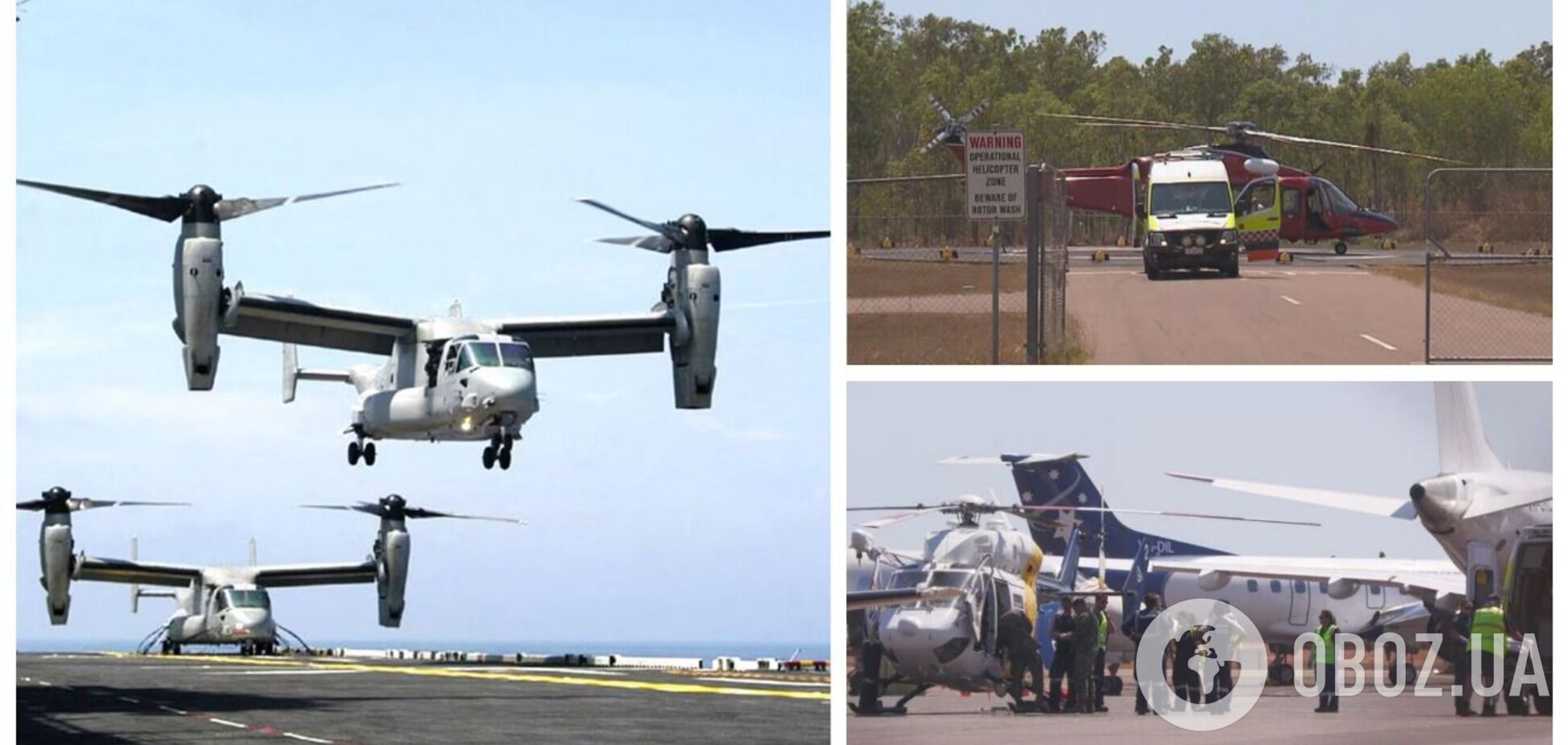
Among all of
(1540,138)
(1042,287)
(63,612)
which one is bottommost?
(63,612)

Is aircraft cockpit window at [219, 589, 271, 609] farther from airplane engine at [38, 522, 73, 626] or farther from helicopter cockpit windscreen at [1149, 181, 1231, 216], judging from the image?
helicopter cockpit windscreen at [1149, 181, 1231, 216]

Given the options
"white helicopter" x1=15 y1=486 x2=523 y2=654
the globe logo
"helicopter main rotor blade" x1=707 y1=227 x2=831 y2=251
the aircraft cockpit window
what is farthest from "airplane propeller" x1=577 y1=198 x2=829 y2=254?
the aircraft cockpit window

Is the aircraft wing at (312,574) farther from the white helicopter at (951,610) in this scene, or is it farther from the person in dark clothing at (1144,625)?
the white helicopter at (951,610)

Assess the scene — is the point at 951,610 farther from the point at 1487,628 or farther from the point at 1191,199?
the point at 1191,199

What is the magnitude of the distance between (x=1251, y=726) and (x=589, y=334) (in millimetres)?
10081

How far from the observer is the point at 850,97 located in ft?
86.2

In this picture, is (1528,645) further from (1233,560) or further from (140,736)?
(140,736)

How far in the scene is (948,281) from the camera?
24.2 metres

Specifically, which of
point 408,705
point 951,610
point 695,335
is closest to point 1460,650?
point 951,610

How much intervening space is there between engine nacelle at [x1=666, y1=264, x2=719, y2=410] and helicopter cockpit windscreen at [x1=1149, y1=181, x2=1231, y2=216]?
5923mm

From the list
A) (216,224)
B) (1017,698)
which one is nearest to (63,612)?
(216,224)

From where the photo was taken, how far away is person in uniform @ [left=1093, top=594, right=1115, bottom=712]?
74.4ft

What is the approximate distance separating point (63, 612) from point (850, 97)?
20.5 m

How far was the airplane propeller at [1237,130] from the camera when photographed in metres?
27.5
